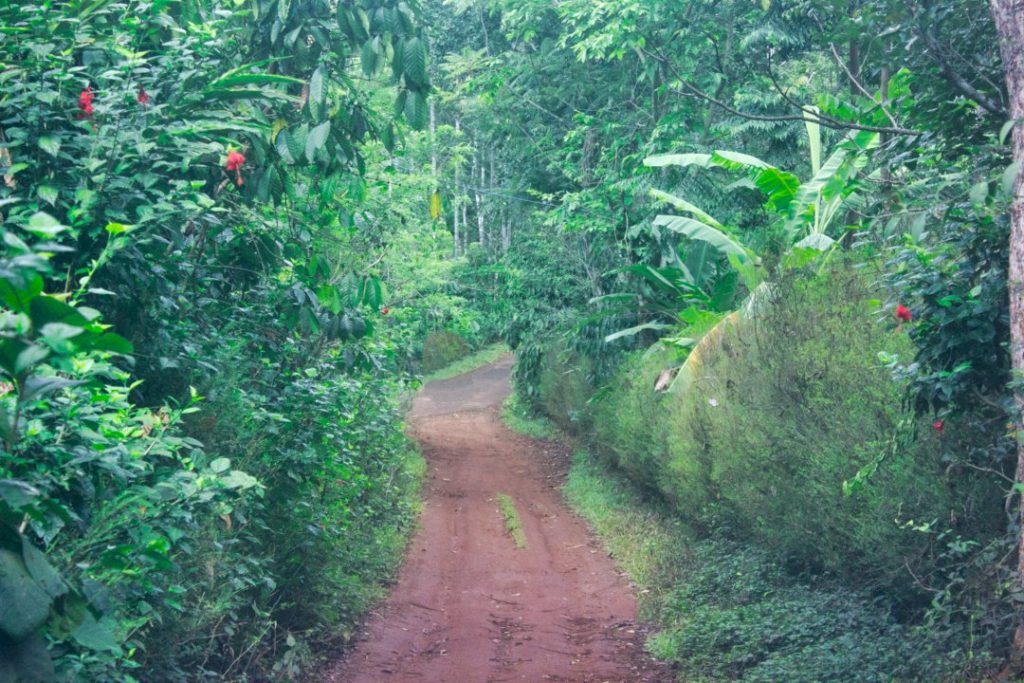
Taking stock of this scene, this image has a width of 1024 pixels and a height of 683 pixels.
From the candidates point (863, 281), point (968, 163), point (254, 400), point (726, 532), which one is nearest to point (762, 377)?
point (863, 281)

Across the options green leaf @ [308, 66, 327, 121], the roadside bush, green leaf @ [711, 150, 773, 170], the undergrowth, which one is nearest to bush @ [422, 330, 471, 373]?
the undergrowth

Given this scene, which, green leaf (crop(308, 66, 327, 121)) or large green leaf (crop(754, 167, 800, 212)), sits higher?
green leaf (crop(308, 66, 327, 121))

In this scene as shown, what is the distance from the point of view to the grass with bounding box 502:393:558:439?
24109 mm

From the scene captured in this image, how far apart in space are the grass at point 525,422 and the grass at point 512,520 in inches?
270

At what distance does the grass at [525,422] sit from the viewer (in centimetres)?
2411

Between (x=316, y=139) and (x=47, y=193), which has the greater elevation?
(x=316, y=139)

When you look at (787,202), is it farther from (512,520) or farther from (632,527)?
(512,520)

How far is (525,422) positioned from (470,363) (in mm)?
14164

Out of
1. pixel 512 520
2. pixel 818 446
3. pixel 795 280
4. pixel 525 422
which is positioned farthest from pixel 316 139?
pixel 525 422

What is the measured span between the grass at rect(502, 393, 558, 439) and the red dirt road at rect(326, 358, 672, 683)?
4.34m

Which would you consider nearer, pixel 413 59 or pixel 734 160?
pixel 413 59

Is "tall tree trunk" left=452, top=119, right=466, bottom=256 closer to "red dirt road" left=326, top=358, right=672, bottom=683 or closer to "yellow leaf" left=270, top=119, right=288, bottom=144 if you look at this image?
"red dirt road" left=326, top=358, right=672, bottom=683

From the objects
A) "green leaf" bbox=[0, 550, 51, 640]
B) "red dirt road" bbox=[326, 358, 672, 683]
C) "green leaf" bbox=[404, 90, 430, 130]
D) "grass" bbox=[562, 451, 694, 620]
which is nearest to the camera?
"green leaf" bbox=[0, 550, 51, 640]

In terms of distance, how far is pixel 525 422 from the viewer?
84.0 ft
